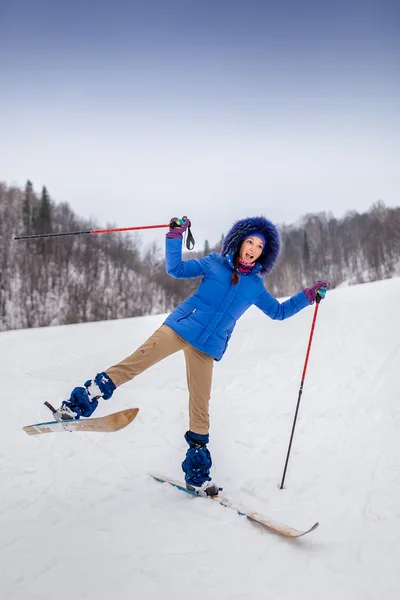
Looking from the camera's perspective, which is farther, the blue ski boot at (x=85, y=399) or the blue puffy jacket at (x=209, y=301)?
the blue puffy jacket at (x=209, y=301)

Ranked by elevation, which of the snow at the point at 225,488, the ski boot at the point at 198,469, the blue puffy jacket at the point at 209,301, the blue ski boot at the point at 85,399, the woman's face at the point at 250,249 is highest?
the woman's face at the point at 250,249

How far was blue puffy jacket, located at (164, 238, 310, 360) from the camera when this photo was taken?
119 inches

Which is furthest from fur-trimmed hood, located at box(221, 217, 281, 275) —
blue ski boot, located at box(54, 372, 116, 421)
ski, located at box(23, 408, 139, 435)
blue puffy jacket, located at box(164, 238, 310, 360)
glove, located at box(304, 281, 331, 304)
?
ski, located at box(23, 408, 139, 435)

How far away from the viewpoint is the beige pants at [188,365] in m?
2.95

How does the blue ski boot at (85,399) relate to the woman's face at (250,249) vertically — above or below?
below

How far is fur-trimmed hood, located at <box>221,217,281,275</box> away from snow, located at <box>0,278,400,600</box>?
6.77ft

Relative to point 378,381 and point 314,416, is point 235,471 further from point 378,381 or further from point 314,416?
point 378,381

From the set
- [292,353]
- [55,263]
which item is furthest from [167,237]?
[55,263]

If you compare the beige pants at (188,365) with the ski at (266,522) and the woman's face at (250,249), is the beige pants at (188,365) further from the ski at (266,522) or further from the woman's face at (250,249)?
the woman's face at (250,249)

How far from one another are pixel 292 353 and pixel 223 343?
463cm

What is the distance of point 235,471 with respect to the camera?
3627mm

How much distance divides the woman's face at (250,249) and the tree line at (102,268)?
15041 mm

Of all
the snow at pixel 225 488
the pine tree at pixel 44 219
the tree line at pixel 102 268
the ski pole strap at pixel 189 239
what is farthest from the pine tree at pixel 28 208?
the ski pole strap at pixel 189 239

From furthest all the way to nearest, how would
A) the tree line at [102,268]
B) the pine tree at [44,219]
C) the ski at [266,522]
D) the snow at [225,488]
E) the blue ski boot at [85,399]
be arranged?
the pine tree at [44,219] < the tree line at [102,268] < the blue ski boot at [85,399] < the ski at [266,522] < the snow at [225,488]
